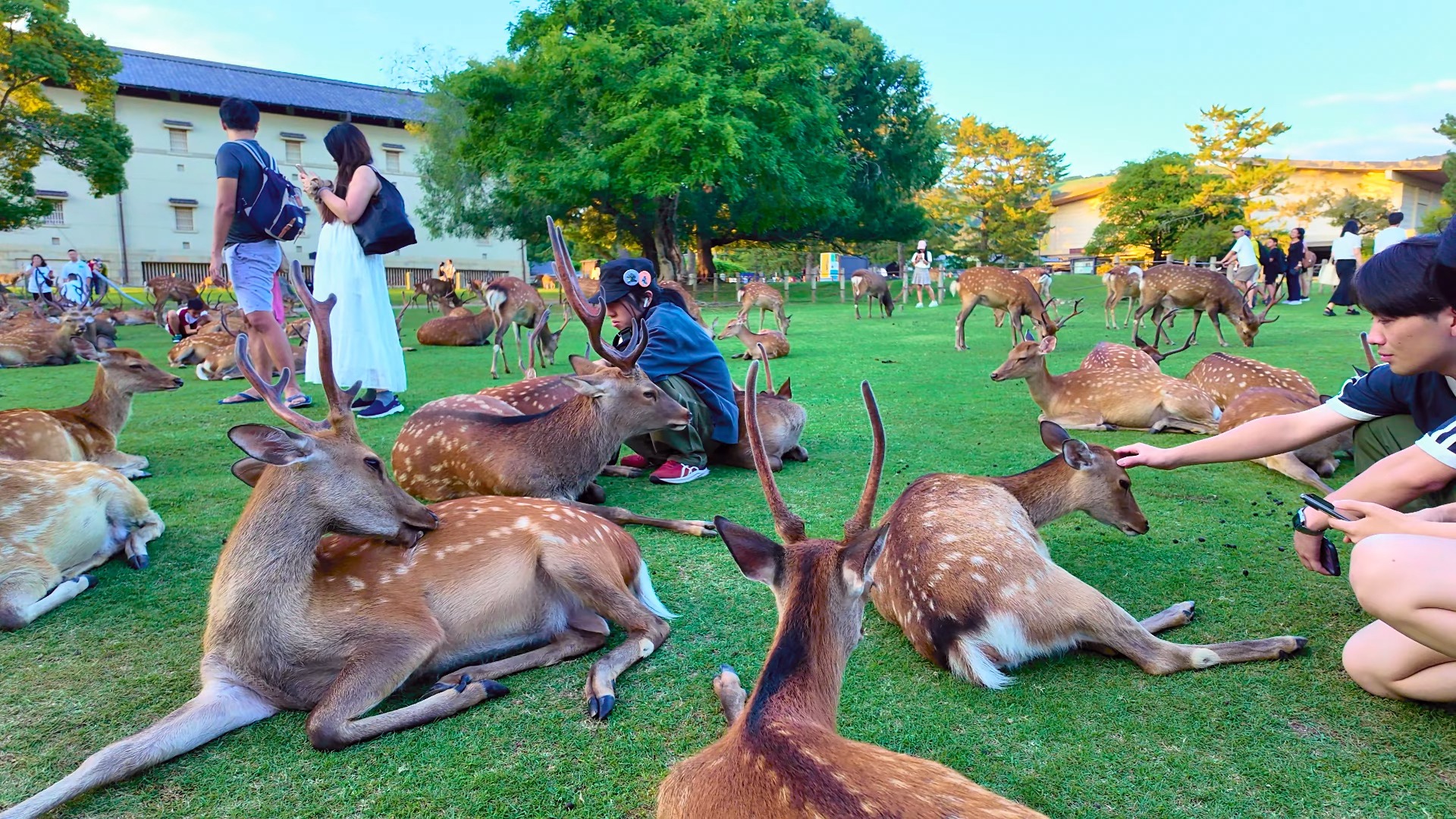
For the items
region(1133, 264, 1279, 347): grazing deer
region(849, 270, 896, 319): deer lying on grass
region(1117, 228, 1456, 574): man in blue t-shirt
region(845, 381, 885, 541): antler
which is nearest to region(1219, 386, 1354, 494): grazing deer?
region(1117, 228, 1456, 574): man in blue t-shirt

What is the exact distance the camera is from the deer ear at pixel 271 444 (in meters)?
2.48

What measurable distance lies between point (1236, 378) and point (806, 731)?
5.62 meters

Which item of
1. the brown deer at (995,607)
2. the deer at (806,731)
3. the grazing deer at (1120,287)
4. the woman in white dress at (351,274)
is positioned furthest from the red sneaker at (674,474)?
the grazing deer at (1120,287)

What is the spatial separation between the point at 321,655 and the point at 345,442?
715mm

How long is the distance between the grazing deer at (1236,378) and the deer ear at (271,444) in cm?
569

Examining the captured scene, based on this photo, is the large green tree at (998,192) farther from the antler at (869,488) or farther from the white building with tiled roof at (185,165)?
the antler at (869,488)

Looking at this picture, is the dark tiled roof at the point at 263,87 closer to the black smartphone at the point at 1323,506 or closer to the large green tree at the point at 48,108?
the large green tree at the point at 48,108

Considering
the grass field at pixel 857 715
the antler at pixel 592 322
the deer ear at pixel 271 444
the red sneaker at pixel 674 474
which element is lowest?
the grass field at pixel 857 715

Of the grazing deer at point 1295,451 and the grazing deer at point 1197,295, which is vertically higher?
the grazing deer at point 1197,295

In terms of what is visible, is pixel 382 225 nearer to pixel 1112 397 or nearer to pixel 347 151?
pixel 347 151

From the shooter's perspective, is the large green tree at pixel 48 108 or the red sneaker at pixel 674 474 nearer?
the red sneaker at pixel 674 474

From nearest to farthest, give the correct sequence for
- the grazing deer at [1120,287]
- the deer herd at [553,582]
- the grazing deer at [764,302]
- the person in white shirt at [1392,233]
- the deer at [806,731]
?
the deer at [806,731], the deer herd at [553,582], the person in white shirt at [1392,233], the grazing deer at [1120,287], the grazing deer at [764,302]

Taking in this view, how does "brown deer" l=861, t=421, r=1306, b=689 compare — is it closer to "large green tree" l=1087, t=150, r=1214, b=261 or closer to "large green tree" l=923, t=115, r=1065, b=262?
"large green tree" l=1087, t=150, r=1214, b=261

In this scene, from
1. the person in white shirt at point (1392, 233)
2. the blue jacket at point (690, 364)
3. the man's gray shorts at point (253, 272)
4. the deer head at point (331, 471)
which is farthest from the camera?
the person in white shirt at point (1392, 233)
